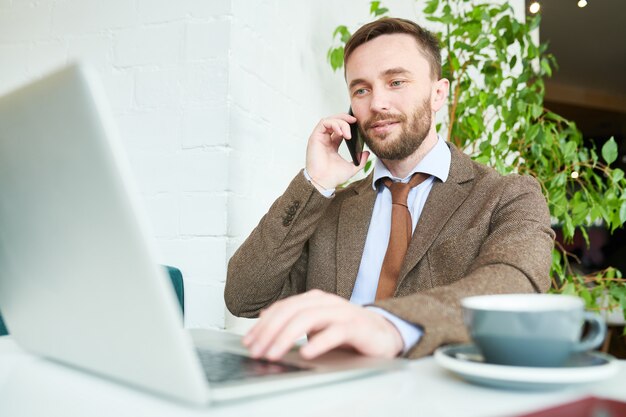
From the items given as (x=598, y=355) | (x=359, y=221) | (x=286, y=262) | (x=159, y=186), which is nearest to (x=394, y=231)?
(x=359, y=221)

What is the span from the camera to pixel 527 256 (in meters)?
1.00

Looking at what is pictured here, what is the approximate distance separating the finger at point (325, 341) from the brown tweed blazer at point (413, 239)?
1.57 ft

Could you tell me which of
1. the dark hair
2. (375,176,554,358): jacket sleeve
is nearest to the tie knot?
(375,176,554,358): jacket sleeve

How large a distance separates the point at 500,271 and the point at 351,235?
0.60 metres

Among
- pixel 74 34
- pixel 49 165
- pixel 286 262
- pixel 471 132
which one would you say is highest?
A: pixel 74 34

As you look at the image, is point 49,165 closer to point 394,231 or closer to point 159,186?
point 394,231

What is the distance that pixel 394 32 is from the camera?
1.66 meters

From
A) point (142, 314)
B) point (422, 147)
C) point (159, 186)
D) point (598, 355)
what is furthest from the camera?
point (159, 186)

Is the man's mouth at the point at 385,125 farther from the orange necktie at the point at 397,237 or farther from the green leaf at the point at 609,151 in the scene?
the green leaf at the point at 609,151

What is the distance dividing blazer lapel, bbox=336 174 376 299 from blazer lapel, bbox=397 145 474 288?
153 mm

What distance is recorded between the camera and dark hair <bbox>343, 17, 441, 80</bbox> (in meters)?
1.66

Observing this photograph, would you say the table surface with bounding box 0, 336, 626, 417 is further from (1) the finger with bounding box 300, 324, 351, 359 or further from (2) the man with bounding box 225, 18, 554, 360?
(2) the man with bounding box 225, 18, 554, 360

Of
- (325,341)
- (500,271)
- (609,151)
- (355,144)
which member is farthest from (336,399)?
(609,151)

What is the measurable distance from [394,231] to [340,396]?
0.97 m
